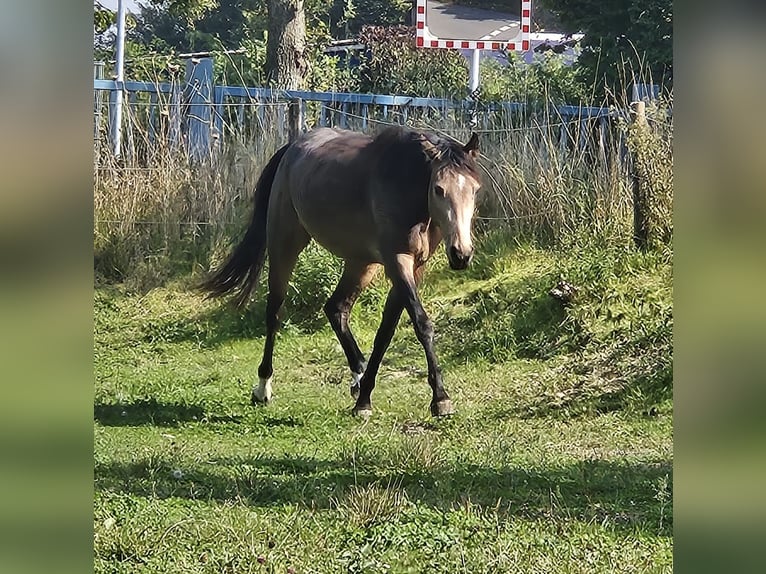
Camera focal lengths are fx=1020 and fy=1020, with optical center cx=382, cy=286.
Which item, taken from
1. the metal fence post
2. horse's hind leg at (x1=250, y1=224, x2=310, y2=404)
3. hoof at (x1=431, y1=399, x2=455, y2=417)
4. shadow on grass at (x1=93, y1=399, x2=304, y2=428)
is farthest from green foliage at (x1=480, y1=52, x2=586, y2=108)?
shadow on grass at (x1=93, y1=399, x2=304, y2=428)

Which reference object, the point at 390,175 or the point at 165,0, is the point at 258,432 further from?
the point at 165,0

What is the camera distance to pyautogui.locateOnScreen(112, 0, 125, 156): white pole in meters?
4.73

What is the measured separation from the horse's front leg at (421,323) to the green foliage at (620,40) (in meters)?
1.24

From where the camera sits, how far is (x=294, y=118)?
16.4 feet

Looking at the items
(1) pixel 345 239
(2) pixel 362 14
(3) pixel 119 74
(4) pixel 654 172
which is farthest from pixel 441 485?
(3) pixel 119 74

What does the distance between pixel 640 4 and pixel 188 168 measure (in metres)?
2.29

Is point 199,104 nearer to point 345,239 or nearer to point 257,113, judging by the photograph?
point 257,113

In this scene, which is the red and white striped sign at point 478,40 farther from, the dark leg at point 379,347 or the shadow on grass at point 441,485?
the shadow on grass at point 441,485

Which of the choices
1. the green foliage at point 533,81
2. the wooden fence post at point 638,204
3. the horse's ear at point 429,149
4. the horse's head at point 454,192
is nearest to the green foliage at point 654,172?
the wooden fence post at point 638,204

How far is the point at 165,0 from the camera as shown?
4.72 meters

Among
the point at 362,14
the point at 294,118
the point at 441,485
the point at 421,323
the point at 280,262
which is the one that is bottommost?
the point at 441,485

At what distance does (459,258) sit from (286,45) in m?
1.36
